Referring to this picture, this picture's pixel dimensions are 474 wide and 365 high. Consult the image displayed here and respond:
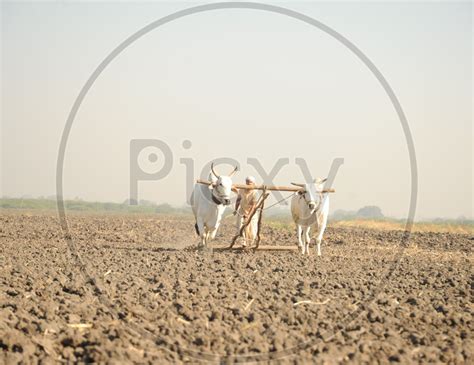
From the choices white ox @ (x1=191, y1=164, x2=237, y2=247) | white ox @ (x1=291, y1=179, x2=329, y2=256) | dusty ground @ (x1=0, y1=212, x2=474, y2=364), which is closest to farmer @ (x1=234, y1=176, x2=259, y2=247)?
white ox @ (x1=191, y1=164, x2=237, y2=247)

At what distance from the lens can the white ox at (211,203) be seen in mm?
13828

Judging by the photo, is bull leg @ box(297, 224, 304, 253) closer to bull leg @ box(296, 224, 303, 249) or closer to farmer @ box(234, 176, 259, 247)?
bull leg @ box(296, 224, 303, 249)

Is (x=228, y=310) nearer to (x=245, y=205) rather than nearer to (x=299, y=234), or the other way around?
(x=299, y=234)

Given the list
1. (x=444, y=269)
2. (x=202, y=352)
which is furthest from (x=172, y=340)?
(x=444, y=269)

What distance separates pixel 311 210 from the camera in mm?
13891

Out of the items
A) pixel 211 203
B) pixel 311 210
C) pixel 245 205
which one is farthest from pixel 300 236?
pixel 211 203

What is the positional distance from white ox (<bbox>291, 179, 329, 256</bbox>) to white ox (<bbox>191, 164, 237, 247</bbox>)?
1580 millimetres

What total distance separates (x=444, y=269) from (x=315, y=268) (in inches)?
102

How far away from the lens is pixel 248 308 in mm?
7469

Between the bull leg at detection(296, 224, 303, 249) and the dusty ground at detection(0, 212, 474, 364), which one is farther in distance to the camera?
the bull leg at detection(296, 224, 303, 249)

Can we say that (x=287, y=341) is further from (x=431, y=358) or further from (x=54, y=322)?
(x=54, y=322)

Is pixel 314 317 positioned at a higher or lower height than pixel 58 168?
lower

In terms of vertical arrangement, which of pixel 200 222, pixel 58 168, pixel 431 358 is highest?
pixel 58 168

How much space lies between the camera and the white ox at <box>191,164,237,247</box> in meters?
13.8
